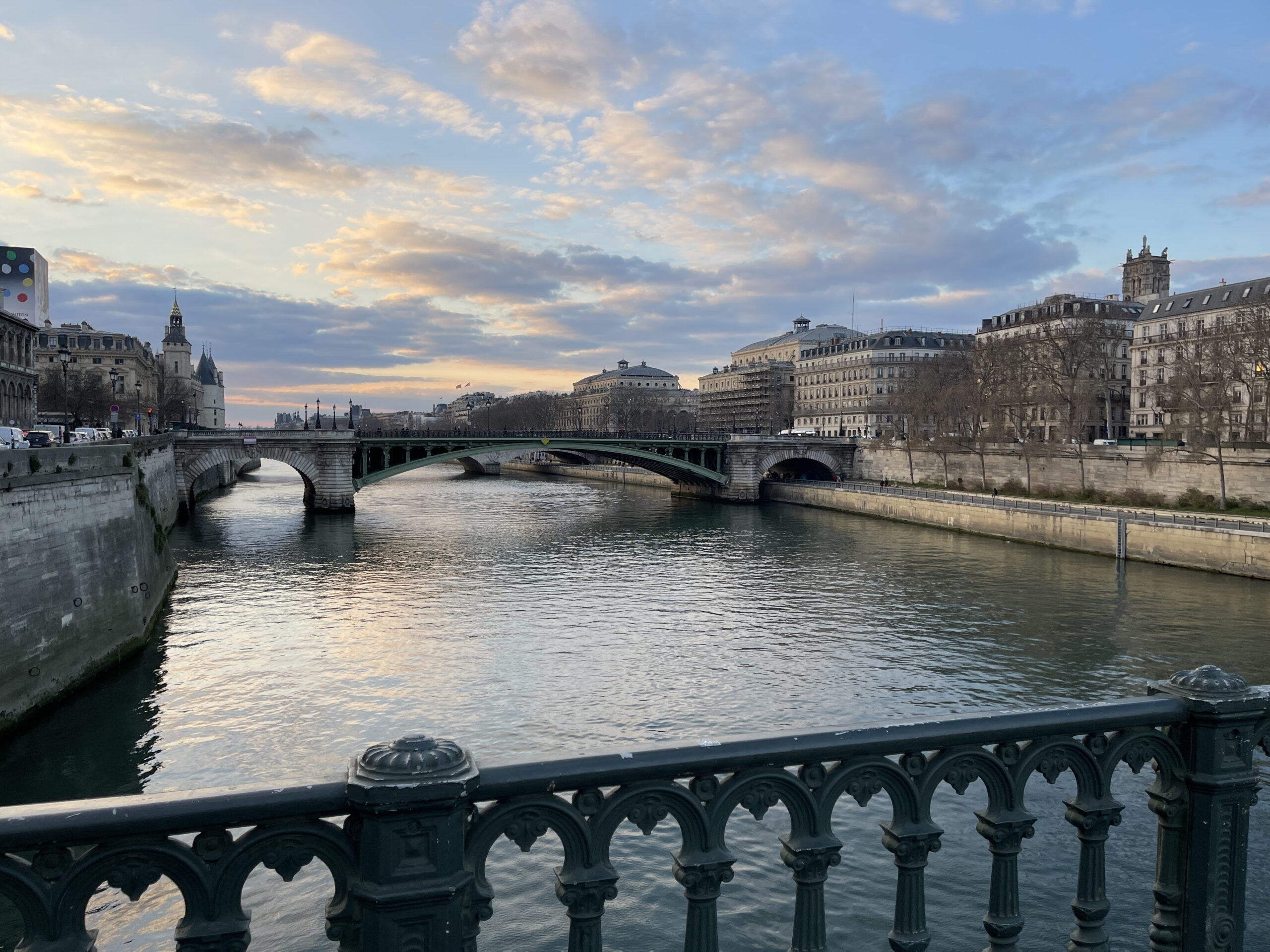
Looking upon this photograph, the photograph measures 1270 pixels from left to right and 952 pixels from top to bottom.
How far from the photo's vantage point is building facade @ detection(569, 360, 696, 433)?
154375 mm

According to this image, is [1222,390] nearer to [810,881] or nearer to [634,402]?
[810,881]

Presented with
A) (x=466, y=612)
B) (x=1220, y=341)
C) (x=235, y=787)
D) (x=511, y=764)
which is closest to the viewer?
(x=235, y=787)

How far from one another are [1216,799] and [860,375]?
119m

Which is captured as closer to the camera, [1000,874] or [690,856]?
[690,856]

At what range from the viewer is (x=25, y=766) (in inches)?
588

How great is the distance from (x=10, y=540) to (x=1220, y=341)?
58928mm

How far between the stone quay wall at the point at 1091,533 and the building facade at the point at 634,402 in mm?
91565

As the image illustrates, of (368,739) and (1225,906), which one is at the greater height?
(1225,906)

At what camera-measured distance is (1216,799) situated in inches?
150

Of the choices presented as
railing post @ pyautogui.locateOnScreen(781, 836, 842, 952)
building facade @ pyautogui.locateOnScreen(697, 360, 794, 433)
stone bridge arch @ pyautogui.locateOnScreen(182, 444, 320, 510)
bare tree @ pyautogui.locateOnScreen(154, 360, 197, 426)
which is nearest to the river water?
railing post @ pyautogui.locateOnScreen(781, 836, 842, 952)

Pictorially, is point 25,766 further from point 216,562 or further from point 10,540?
point 216,562

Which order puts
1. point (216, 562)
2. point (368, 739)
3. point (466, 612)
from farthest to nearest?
1. point (216, 562)
2. point (466, 612)
3. point (368, 739)

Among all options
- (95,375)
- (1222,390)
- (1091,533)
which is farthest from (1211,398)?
(95,375)

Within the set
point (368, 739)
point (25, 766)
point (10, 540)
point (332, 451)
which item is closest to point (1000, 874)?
point (368, 739)
